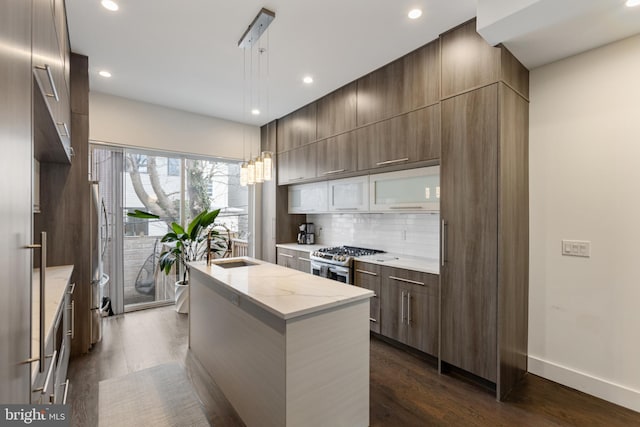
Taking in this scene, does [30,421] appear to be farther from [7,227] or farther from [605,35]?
[605,35]

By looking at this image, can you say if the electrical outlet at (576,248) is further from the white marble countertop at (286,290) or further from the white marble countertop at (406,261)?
the white marble countertop at (286,290)

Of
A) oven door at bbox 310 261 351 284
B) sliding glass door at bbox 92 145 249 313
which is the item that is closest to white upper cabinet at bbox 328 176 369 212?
oven door at bbox 310 261 351 284

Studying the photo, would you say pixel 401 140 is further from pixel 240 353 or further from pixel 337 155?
pixel 240 353

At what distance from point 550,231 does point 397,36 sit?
7.07 feet

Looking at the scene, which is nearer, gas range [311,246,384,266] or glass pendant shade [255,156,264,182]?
glass pendant shade [255,156,264,182]

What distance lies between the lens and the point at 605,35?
85.5 inches

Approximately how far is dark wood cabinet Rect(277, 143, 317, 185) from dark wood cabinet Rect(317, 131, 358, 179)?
0.50ft

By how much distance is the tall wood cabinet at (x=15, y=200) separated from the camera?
651 mm

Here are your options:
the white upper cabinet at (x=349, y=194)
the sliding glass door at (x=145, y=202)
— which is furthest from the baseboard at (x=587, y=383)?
the sliding glass door at (x=145, y=202)

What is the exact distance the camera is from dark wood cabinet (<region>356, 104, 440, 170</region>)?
9.04 feet

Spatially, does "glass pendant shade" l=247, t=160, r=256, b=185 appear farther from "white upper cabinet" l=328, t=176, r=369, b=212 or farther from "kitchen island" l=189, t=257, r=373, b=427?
"white upper cabinet" l=328, t=176, r=369, b=212

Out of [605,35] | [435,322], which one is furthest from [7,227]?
[605,35]

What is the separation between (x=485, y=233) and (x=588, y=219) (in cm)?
85

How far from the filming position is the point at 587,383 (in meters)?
2.36
